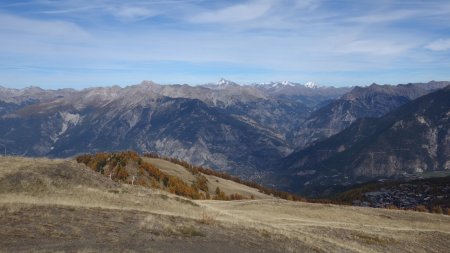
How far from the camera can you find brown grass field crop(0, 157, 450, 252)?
25875mm

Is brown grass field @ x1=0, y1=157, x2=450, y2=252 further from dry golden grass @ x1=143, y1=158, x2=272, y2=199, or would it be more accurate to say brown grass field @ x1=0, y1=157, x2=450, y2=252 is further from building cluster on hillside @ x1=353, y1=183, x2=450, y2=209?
building cluster on hillside @ x1=353, y1=183, x2=450, y2=209

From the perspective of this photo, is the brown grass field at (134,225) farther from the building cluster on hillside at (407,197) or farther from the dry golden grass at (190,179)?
the building cluster on hillside at (407,197)

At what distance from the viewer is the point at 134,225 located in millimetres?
30781

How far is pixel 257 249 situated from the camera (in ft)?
97.5

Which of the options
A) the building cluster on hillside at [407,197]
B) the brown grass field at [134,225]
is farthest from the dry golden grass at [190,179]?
the brown grass field at [134,225]

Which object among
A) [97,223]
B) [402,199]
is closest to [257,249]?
[97,223]

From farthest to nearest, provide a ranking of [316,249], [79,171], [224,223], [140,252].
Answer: [79,171] → [224,223] → [316,249] → [140,252]

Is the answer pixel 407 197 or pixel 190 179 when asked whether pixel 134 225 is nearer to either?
pixel 190 179

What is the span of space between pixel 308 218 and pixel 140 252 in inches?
1486

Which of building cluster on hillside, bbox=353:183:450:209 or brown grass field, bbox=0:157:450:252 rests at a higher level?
brown grass field, bbox=0:157:450:252

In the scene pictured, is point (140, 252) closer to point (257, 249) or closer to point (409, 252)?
point (257, 249)

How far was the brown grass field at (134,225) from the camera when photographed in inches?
1019

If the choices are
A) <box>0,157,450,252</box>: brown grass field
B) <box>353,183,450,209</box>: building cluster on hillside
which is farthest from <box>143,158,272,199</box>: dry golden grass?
<box>0,157,450,252</box>: brown grass field

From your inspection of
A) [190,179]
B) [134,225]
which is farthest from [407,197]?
[134,225]
